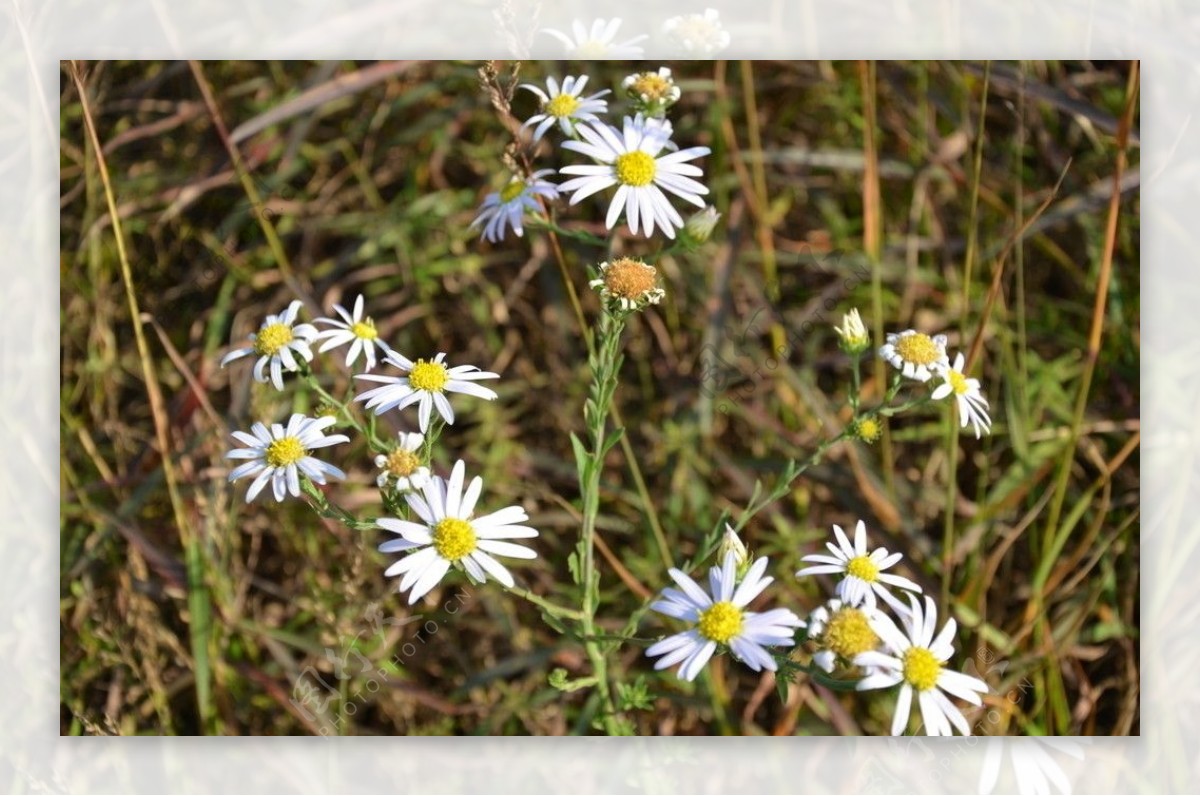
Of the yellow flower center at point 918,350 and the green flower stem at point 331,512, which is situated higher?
the yellow flower center at point 918,350

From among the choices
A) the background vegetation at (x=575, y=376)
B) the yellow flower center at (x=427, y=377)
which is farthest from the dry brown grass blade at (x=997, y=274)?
the yellow flower center at (x=427, y=377)

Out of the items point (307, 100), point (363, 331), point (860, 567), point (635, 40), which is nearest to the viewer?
point (860, 567)

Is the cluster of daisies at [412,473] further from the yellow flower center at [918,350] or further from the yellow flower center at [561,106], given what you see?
the yellow flower center at [918,350]

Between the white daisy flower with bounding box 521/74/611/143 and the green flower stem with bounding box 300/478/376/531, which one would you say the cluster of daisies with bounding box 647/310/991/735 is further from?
the white daisy flower with bounding box 521/74/611/143

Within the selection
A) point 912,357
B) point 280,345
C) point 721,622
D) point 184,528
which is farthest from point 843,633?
point 184,528

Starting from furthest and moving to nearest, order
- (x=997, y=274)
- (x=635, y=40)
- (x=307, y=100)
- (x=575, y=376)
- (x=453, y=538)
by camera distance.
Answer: (x=575, y=376) < (x=307, y=100) < (x=997, y=274) < (x=635, y=40) < (x=453, y=538)

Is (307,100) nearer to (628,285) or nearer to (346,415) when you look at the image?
(346,415)
